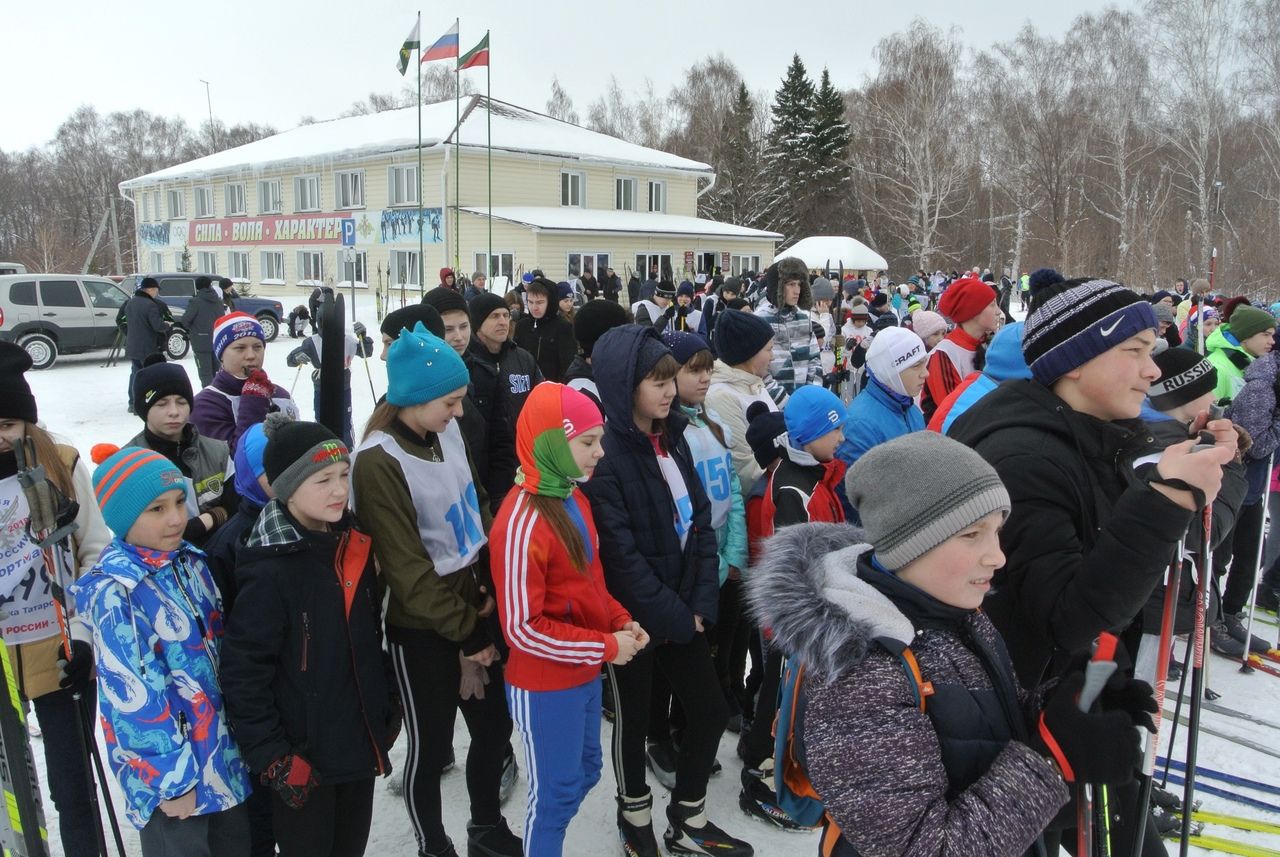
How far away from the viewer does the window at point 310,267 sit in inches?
1329

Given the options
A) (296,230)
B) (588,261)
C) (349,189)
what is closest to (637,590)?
(588,261)

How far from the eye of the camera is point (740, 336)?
14.0 ft

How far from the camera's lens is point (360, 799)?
8.70 ft

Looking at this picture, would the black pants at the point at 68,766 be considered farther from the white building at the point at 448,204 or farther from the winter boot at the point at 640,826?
the white building at the point at 448,204

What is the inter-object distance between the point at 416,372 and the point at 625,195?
103 feet

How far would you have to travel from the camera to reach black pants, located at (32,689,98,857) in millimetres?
2744

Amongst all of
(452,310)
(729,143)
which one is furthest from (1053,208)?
(452,310)

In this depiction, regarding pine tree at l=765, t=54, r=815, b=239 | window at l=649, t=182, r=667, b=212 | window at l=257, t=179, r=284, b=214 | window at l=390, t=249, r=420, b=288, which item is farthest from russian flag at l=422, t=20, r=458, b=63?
pine tree at l=765, t=54, r=815, b=239

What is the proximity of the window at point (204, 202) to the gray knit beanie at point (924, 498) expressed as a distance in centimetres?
4333

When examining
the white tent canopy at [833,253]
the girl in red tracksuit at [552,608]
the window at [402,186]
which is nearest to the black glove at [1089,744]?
the girl in red tracksuit at [552,608]

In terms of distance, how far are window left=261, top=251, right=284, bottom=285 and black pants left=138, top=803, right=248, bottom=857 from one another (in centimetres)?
3671

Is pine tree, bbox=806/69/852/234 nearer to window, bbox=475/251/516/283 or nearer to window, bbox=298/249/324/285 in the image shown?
window, bbox=475/251/516/283

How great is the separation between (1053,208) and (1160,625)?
3595cm

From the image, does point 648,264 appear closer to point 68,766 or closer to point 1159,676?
point 68,766
